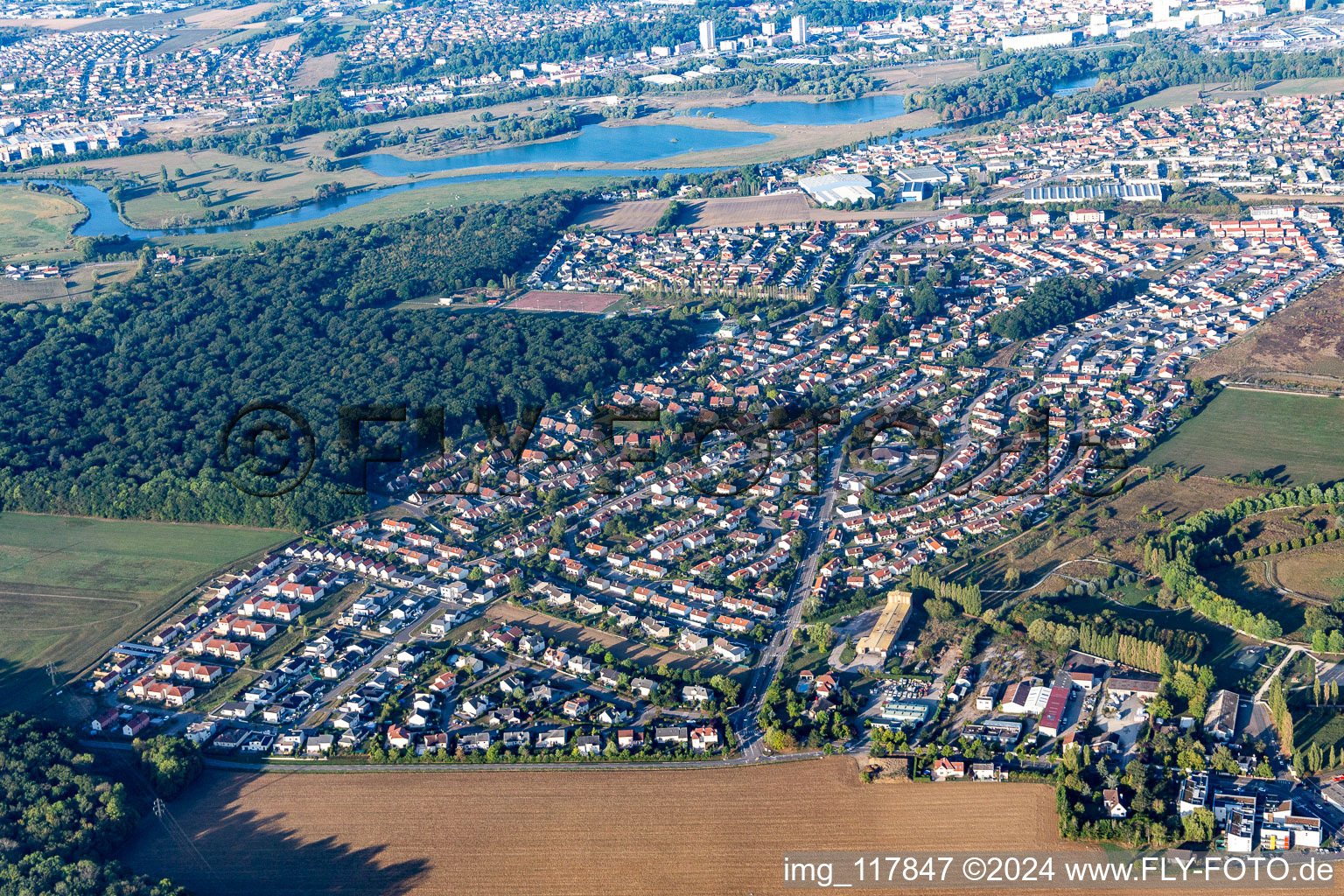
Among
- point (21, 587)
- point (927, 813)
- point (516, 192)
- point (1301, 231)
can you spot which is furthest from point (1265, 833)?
point (516, 192)

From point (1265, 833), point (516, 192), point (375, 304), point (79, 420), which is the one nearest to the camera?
point (1265, 833)

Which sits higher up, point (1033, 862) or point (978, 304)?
point (978, 304)

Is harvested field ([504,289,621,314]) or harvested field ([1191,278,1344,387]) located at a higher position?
harvested field ([504,289,621,314])

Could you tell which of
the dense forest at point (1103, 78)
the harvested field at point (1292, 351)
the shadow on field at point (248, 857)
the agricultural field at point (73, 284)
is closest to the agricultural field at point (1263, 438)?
the harvested field at point (1292, 351)

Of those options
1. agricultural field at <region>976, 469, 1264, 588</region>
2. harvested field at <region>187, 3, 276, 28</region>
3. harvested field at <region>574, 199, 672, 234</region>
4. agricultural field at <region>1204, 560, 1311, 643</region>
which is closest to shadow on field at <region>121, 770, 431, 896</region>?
agricultural field at <region>976, 469, 1264, 588</region>

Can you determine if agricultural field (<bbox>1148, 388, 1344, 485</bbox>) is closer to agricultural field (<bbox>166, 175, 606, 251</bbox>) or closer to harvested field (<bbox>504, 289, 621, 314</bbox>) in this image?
harvested field (<bbox>504, 289, 621, 314</bbox>)

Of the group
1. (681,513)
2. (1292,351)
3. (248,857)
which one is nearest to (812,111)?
(1292,351)

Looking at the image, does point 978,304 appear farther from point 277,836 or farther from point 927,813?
point 277,836
